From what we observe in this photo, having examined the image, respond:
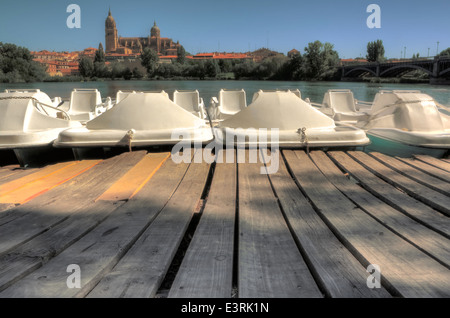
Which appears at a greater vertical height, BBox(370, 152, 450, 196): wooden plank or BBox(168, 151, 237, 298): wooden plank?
BBox(370, 152, 450, 196): wooden plank

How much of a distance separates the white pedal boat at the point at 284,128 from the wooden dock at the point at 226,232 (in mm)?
584

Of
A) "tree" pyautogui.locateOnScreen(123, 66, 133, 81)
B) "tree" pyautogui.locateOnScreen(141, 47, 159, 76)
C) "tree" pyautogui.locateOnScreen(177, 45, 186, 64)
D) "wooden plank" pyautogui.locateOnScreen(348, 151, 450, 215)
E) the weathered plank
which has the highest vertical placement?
"tree" pyautogui.locateOnScreen(177, 45, 186, 64)

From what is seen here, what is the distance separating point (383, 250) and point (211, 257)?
0.76 meters

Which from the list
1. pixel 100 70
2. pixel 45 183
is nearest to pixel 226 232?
pixel 45 183

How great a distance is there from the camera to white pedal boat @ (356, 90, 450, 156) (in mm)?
3746

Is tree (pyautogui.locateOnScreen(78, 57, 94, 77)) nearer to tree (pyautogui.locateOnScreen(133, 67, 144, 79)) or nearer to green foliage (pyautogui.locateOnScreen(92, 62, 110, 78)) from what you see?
green foliage (pyautogui.locateOnScreen(92, 62, 110, 78))

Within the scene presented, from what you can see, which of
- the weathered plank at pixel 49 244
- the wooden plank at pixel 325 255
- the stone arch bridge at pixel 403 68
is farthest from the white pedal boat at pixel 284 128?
the stone arch bridge at pixel 403 68

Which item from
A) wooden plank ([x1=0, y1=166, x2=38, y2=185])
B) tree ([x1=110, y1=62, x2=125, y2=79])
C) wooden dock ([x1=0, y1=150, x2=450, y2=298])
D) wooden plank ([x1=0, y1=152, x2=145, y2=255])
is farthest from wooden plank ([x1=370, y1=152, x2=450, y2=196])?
tree ([x1=110, y1=62, x2=125, y2=79])

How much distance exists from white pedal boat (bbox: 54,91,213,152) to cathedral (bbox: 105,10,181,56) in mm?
134246

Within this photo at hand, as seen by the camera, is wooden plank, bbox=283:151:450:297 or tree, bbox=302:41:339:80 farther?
tree, bbox=302:41:339:80

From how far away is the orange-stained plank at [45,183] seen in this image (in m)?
2.37

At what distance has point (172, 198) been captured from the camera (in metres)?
2.29

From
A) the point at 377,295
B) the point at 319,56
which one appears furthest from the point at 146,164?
the point at 319,56
